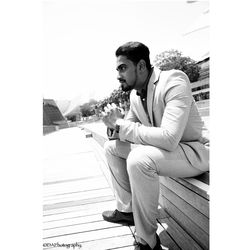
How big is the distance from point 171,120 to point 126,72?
1.50ft

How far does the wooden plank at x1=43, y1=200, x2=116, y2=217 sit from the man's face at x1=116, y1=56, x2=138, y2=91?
1.05 m

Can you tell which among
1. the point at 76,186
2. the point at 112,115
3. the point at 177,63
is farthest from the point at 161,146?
the point at 177,63

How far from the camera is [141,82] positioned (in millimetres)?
1537

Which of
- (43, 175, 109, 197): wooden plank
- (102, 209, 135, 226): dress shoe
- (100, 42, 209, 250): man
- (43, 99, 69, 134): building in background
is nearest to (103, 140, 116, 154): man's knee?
(100, 42, 209, 250): man

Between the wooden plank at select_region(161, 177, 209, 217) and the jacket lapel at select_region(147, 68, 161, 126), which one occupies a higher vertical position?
the jacket lapel at select_region(147, 68, 161, 126)

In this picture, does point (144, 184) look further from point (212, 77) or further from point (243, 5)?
point (243, 5)

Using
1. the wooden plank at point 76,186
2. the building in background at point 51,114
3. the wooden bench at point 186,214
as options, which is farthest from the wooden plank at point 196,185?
the building in background at point 51,114

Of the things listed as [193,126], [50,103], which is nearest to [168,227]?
[193,126]

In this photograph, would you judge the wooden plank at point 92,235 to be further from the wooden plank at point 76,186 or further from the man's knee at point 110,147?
the wooden plank at point 76,186

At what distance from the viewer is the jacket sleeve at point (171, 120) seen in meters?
1.24

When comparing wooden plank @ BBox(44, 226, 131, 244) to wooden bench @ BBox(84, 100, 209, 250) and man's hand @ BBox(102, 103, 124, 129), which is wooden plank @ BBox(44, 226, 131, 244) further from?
man's hand @ BBox(102, 103, 124, 129)

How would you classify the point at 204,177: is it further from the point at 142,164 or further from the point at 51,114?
the point at 51,114

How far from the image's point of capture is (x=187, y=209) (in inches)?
55.7

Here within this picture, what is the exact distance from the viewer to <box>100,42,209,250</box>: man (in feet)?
4.09
